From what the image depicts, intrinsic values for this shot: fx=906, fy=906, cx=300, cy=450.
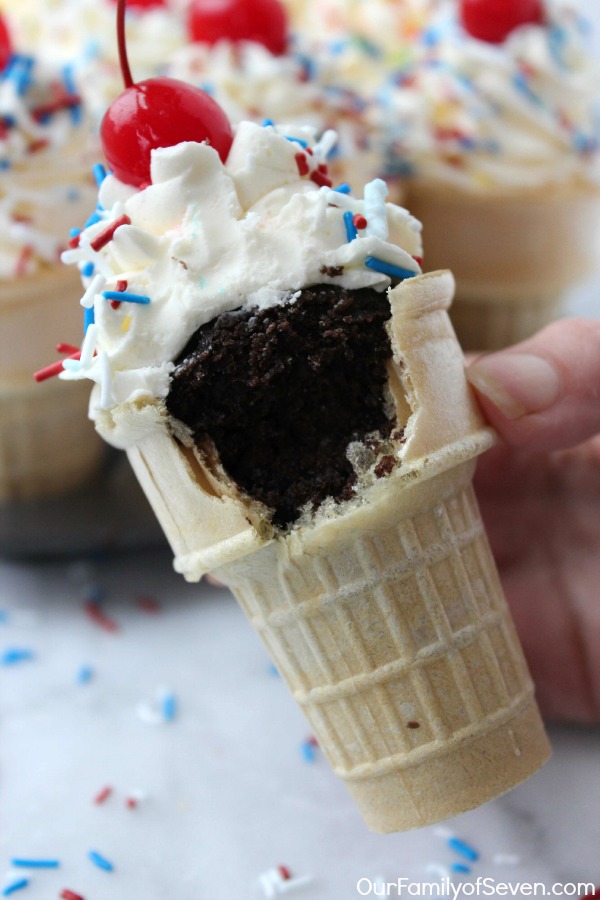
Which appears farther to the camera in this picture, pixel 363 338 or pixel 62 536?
pixel 62 536

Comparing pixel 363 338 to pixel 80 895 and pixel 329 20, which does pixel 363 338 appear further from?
pixel 329 20

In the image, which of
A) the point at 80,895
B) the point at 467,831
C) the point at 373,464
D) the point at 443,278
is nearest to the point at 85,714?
the point at 80,895

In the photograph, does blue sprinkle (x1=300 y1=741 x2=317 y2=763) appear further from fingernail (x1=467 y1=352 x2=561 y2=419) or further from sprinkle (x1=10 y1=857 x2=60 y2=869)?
fingernail (x1=467 y1=352 x2=561 y2=419)

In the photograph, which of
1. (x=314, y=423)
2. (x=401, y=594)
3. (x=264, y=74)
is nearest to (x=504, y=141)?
(x=264, y=74)

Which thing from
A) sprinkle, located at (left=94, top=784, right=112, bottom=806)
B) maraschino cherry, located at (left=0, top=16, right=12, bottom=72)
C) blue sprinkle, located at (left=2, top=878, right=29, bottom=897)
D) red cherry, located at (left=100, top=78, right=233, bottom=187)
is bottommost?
sprinkle, located at (left=94, top=784, right=112, bottom=806)

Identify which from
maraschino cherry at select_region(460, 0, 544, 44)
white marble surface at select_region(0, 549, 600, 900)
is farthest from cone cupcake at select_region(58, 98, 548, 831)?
maraschino cherry at select_region(460, 0, 544, 44)

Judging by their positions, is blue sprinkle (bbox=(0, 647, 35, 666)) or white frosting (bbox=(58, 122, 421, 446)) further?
blue sprinkle (bbox=(0, 647, 35, 666))

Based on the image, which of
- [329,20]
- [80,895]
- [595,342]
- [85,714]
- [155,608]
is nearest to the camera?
[80,895]
